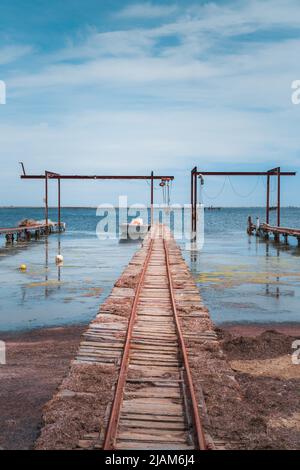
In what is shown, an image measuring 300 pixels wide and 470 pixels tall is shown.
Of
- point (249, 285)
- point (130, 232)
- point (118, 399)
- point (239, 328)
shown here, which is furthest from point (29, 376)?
point (130, 232)

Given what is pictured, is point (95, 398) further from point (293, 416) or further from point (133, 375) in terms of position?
point (293, 416)

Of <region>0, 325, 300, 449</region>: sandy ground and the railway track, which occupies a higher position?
the railway track

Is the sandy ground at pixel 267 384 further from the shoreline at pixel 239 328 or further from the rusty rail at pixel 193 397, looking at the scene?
the rusty rail at pixel 193 397

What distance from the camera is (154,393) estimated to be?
6586 mm

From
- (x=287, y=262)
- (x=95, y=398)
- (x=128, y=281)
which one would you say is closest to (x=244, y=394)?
(x=95, y=398)

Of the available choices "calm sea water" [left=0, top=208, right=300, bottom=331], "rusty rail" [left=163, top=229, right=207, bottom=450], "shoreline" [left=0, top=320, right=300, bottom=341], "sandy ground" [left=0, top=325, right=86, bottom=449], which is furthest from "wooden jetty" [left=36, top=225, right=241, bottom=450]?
"calm sea water" [left=0, top=208, right=300, bottom=331]

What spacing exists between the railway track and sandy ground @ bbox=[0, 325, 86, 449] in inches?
50.7

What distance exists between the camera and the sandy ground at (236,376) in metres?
6.19

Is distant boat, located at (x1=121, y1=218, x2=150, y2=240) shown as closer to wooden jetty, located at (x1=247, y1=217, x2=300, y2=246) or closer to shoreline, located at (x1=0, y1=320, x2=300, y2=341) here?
wooden jetty, located at (x1=247, y1=217, x2=300, y2=246)

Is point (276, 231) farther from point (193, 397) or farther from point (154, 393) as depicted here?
point (193, 397)

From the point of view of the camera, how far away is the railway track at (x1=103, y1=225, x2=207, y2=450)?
5281mm

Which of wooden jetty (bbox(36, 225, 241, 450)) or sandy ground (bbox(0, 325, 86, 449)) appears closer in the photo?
wooden jetty (bbox(36, 225, 241, 450))

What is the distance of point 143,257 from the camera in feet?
77.9
